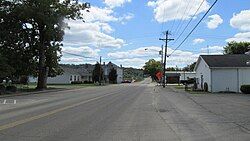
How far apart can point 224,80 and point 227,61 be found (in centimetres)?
344

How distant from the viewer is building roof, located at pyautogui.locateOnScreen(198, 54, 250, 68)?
1938 inches

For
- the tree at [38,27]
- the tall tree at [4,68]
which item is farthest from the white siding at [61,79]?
the tall tree at [4,68]

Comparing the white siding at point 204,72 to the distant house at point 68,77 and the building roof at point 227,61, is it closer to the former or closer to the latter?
the building roof at point 227,61

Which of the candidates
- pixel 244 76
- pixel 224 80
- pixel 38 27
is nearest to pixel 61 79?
pixel 38 27

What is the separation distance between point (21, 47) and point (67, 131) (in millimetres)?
40803

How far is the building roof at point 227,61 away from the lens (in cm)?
4922

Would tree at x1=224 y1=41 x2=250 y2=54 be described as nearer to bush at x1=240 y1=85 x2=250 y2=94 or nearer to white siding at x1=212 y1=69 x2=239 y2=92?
white siding at x1=212 y1=69 x2=239 y2=92

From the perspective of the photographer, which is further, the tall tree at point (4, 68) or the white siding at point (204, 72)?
the white siding at point (204, 72)

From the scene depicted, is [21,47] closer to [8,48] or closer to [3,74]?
[8,48]

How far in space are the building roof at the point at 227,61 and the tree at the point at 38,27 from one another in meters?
18.2

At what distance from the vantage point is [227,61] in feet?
169

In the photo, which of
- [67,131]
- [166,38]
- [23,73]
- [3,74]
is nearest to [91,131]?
[67,131]

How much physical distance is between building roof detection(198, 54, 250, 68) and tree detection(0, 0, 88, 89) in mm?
18168

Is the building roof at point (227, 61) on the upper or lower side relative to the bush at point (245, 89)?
upper
